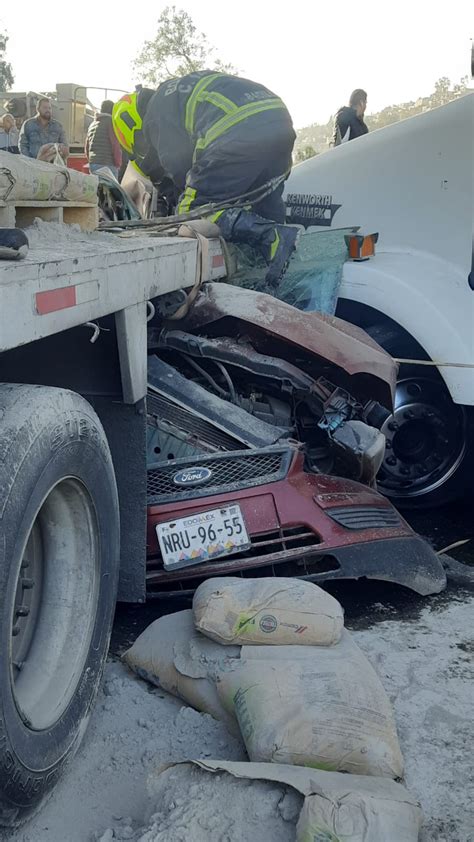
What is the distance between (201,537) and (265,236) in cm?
178

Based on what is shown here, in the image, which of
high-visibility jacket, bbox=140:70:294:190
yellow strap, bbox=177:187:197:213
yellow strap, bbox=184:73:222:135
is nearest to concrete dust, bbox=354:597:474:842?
yellow strap, bbox=177:187:197:213

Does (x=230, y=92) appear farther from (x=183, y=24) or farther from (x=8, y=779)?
(x=183, y=24)

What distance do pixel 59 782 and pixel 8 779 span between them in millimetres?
363

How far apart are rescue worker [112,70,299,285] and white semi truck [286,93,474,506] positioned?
42 cm

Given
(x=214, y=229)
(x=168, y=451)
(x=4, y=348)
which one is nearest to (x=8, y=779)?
(x=4, y=348)

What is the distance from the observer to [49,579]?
2.28 metres

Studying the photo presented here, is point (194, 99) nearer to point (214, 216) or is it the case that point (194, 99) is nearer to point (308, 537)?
point (214, 216)

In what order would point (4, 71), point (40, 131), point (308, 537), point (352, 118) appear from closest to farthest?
point (308, 537) → point (352, 118) → point (40, 131) → point (4, 71)

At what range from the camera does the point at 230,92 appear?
4.54m

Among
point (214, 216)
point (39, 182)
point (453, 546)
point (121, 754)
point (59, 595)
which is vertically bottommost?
point (453, 546)

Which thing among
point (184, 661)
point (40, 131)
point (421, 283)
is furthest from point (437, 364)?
point (40, 131)

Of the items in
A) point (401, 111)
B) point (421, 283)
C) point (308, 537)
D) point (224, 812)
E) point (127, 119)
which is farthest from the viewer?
point (401, 111)

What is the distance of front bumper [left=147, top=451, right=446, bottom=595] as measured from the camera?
118 inches

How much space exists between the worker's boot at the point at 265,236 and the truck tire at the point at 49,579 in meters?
2.00
